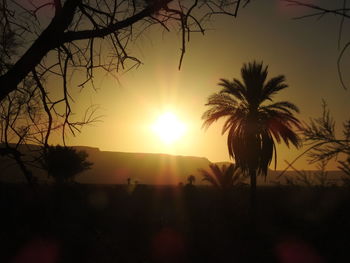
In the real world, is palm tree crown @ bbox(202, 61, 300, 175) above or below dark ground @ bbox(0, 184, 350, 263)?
above

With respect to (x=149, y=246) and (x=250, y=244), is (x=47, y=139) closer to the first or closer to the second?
(x=149, y=246)

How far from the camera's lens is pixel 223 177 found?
88.7ft

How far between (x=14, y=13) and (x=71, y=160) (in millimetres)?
43230

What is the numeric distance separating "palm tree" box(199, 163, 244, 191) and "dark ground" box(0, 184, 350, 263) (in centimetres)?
90

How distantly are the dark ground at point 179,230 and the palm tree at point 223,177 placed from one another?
0.90 meters

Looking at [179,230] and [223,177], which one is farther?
[223,177]

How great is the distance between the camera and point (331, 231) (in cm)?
1605

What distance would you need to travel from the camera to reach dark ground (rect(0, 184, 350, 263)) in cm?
1376

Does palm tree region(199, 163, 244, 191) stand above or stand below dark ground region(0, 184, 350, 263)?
above

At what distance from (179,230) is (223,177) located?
9.80 meters

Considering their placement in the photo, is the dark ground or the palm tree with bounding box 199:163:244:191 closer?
the dark ground

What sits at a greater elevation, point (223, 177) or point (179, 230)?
point (223, 177)

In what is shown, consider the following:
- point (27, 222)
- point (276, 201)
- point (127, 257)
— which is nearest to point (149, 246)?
point (127, 257)

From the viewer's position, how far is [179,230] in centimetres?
1777
